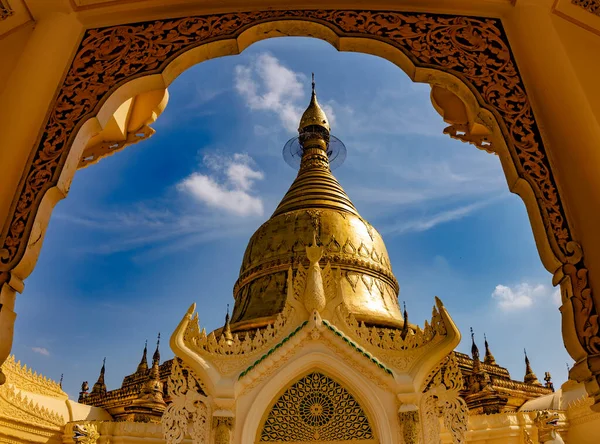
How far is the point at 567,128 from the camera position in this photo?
330 cm

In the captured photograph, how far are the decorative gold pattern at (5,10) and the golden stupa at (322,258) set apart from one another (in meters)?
10.0

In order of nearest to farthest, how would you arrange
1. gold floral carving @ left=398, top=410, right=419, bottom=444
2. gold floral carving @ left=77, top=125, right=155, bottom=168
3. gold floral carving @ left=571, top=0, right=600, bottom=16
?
gold floral carving @ left=571, top=0, right=600, bottom=16 → gold floral carving @ left=77, top=125, right=155, bottom=168 → gold floral carving @ left=398, top=410, right=419, bottom=444

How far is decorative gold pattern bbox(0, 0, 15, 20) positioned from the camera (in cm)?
368

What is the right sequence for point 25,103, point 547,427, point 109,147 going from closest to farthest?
1. point 25,103
2. point 109,147
3. point 547,427

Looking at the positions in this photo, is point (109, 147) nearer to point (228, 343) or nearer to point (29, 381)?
point (228, 343)

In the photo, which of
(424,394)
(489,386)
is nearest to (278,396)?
(424,394)

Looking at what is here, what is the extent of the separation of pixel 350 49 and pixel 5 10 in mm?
2498

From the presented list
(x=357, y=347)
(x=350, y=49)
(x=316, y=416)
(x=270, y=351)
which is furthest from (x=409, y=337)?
(x=350, y=49)

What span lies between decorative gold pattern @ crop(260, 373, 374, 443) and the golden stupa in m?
5.21

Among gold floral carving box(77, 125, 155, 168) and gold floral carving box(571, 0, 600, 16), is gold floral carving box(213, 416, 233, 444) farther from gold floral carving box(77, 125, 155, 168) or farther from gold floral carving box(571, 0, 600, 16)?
gold floral carving box(571, 0, 600, 16)

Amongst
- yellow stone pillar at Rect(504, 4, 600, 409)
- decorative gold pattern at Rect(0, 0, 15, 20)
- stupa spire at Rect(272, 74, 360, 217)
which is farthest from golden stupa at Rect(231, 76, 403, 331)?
decorative gold pattern at Rect(0, 0, 15, 20)

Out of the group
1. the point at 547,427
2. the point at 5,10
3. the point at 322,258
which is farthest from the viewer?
the point at 322,258

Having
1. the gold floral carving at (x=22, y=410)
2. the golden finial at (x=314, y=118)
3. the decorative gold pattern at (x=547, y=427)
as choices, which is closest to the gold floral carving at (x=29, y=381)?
the gold floral carving at (x=22, y=410)

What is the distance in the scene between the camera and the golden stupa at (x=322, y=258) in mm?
13812
